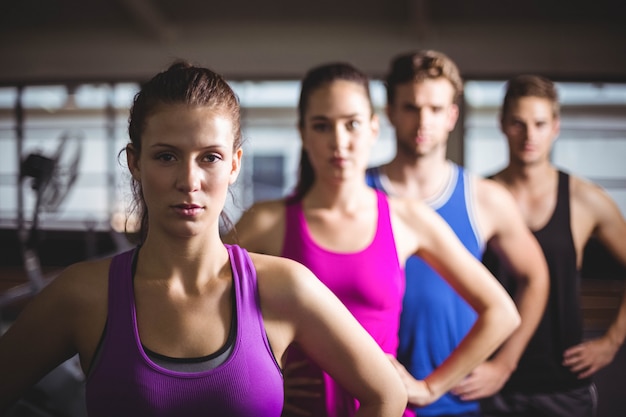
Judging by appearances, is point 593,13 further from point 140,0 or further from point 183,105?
point 183,105

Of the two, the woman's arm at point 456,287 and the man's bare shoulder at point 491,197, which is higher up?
the man's bare shoulder at point 491,197

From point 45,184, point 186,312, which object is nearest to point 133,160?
point 186,312

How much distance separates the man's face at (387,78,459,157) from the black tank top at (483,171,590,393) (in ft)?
1.24

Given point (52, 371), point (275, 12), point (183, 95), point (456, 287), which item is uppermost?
point (275, 12)

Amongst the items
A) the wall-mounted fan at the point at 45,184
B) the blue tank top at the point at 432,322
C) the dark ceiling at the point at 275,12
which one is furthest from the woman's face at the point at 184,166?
the dark ceiling at the point at 275,12

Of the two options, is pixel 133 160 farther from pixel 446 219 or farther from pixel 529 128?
pixel 529 128

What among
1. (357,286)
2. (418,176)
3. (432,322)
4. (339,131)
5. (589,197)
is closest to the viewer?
(357,286)

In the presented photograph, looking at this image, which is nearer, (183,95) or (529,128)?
(183,95)

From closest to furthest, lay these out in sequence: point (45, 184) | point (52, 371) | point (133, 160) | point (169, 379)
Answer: point (169, 379) → point (133, 160) → point (52, 371) → point (45, 184)

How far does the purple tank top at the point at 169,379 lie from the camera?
0.85 metres

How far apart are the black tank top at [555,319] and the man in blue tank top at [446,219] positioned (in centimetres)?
11

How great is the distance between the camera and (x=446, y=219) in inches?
62.3

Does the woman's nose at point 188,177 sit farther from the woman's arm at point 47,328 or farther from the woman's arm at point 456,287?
the woman's arm at point 456,287

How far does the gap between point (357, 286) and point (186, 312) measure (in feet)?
→ 1.36
